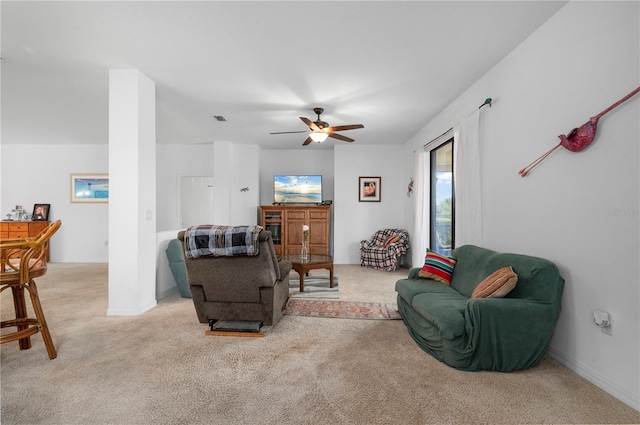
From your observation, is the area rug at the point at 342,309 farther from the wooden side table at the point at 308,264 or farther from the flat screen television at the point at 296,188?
the flat screen television at the point at 296,188

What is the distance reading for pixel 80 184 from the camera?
21.9 ft

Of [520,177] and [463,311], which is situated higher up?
[520,177]

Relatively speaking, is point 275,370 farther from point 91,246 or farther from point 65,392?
point 91,246

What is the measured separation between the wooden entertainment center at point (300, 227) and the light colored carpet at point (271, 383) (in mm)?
3498

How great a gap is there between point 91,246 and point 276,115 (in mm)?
5080

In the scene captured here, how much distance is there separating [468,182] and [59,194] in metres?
7.82

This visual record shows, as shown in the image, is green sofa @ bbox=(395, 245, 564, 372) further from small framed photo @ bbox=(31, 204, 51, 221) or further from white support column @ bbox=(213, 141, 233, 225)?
small framed photo @ bbox=(31, 204, 51, 221)

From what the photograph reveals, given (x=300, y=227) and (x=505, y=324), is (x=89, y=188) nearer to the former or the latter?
(x=300, y=227)

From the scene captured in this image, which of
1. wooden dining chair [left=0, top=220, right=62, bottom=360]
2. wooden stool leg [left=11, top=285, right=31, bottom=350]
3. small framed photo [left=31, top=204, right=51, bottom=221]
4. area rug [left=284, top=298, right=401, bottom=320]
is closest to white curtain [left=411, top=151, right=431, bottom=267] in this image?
area rug [left=284, top=298, right=401, bottom=320]

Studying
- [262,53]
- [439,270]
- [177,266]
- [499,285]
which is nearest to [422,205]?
[439,270]

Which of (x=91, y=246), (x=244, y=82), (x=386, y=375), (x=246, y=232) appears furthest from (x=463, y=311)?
(x=91, y=246)

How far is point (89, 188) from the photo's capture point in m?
6.70

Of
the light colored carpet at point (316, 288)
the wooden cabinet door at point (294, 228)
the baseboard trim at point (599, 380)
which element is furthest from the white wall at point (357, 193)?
the baseboard trim at point (599, 380)

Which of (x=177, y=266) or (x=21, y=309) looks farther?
(x=177, y=266)
